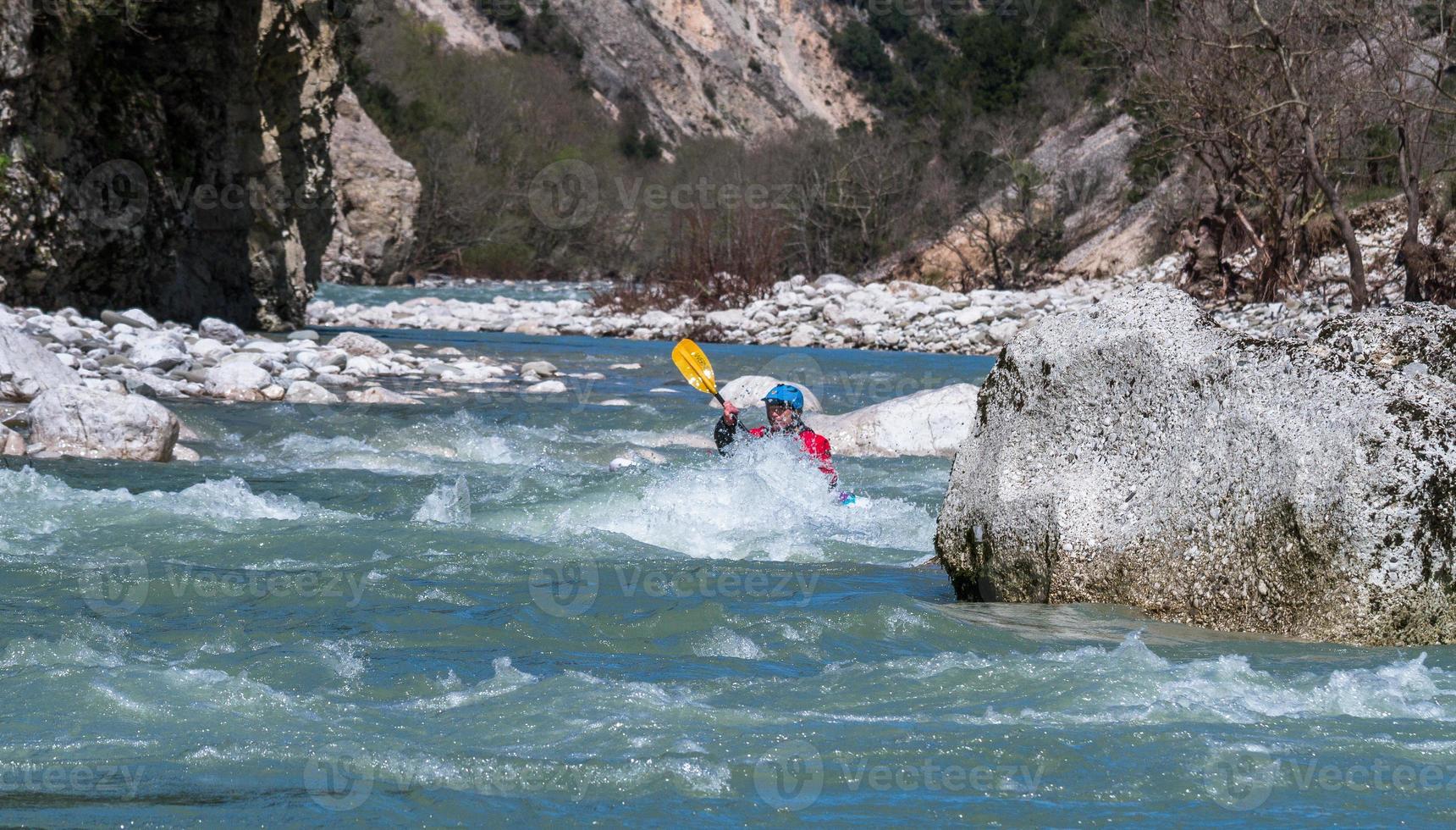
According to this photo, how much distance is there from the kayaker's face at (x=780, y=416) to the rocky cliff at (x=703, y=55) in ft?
200

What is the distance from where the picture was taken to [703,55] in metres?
85.4

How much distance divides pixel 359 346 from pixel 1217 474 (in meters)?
13.2

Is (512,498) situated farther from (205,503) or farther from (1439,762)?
(1439,762)

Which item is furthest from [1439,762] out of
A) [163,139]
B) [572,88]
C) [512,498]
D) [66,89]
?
[572,88]

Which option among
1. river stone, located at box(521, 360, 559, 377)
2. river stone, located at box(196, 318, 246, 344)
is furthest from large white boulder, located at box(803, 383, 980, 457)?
river stone, located at box(196, 318, 246, 344)

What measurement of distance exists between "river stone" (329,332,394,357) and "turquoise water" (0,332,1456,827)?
8821 mm

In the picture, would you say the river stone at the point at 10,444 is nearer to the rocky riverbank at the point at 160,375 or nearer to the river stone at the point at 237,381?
the rocky riverbank at the point at 160,375

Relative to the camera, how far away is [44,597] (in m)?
5.23

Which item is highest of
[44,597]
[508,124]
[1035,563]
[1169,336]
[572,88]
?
[572,88]

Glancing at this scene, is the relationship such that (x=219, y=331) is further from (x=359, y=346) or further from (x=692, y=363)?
(x=692, y=363)

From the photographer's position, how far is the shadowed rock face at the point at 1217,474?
4.61 metres

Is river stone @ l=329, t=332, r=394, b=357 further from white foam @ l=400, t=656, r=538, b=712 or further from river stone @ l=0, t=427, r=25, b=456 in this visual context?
white foam @ l=400, t=656, r=538, b=712

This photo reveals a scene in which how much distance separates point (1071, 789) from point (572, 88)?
205 ft

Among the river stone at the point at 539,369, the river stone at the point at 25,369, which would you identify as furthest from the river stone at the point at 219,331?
the river stone at the point at 25,369
